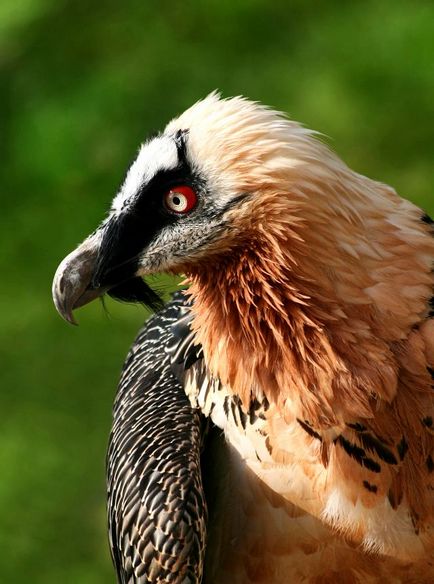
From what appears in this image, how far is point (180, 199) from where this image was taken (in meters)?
3.60

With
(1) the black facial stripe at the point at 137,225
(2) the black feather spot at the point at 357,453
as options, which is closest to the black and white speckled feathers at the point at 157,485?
(2) the black feather spot at the point at 357,453

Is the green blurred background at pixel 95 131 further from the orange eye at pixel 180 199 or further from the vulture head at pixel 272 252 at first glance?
the orange eye at pixel 180 199

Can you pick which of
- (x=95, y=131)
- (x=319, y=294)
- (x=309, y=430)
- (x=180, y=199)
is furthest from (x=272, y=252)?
(x=95, y=131)

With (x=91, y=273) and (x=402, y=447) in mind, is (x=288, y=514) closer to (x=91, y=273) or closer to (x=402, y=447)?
(x=402, y=447)

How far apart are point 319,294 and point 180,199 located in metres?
0.53

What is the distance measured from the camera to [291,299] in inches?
140

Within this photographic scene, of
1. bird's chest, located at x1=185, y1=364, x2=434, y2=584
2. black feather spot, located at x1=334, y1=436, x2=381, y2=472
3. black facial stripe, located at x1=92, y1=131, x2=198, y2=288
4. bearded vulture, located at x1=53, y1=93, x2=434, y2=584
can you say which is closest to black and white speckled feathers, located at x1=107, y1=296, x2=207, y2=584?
bearded vulture, located at x1=53, y1=93, x2=434, y2=584

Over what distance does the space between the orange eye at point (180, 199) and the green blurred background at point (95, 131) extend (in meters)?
3.07

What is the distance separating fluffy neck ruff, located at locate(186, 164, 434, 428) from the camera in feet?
11.5

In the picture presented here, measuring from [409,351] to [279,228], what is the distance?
577 mm

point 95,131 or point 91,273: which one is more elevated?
point 91,273

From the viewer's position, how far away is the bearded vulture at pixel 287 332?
3.53m

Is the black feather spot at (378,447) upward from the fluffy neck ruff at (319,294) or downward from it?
downward

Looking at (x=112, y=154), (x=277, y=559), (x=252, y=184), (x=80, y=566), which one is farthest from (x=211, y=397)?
(x=112, y=154)
